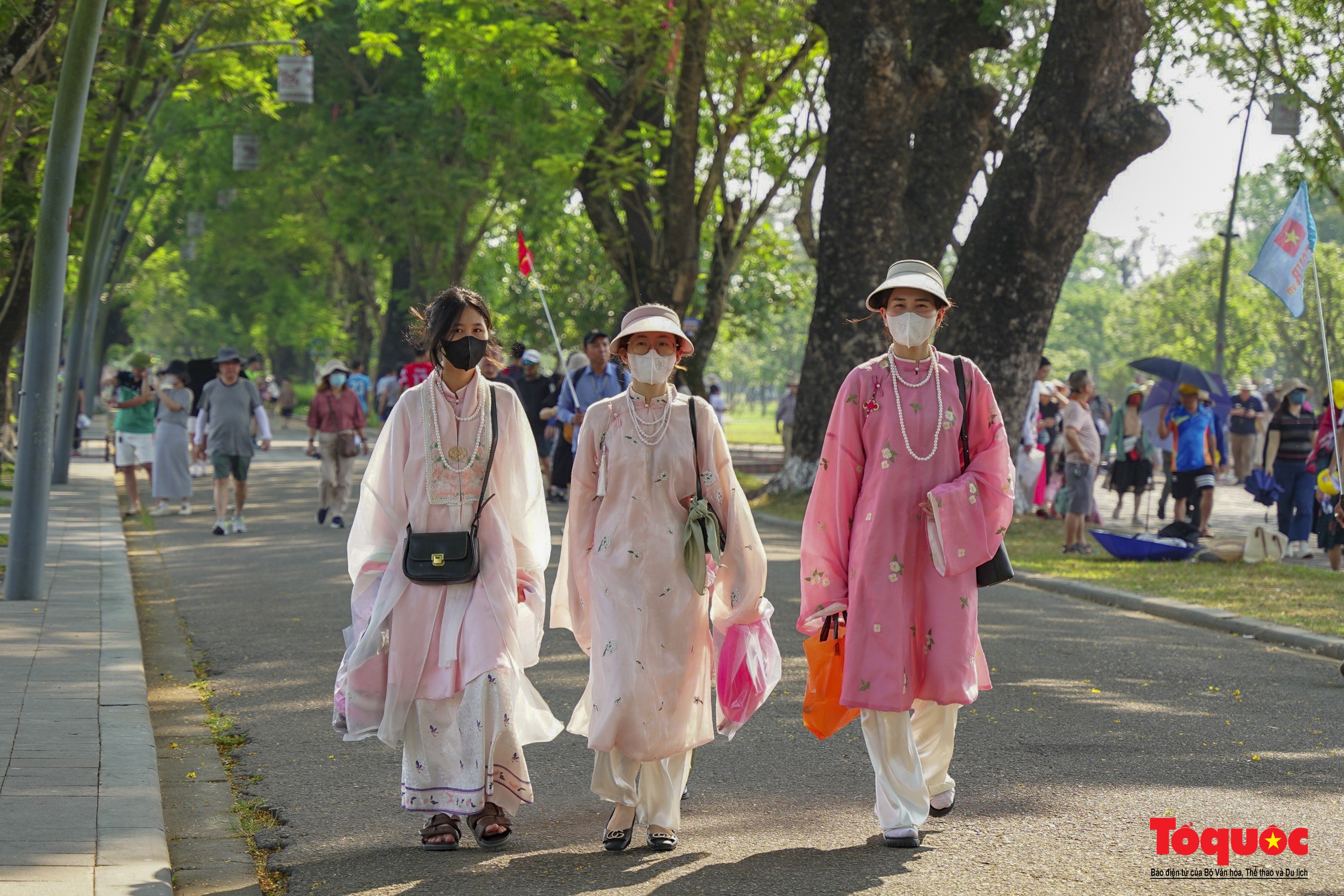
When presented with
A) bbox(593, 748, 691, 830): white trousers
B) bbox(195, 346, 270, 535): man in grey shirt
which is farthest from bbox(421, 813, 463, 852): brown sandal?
bbox(195, 346, 270, 535): man in grey shirt

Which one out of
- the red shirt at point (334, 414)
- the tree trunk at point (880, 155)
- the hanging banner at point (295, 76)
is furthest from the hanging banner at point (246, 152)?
the tree trunk at point (880, 155)

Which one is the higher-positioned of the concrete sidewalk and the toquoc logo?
the toquoc logo

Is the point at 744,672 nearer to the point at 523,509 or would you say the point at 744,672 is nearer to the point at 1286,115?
the point at 523,509

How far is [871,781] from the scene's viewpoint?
607cm

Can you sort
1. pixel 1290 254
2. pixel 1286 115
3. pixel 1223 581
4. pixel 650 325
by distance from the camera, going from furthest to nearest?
pixel 1286 115
pixel 1223 581
pixel 1290 254
pixel 650 325

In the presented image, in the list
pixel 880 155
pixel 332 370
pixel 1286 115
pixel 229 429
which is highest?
pixel 1286 115

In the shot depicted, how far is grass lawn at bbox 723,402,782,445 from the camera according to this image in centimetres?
5709

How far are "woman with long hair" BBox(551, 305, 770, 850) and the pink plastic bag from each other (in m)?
0.05

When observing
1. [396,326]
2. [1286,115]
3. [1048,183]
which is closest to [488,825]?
[1048,183]

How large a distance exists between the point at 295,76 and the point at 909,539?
18.8m

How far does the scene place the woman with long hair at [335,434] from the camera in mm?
16422

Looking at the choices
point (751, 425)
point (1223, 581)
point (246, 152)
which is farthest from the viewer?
point (751, 425)

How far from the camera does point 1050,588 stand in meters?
12.8

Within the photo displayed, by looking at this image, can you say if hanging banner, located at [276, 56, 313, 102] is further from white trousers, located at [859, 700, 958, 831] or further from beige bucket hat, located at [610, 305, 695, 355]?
white trousers, located at [859, 700, 958, 831]
